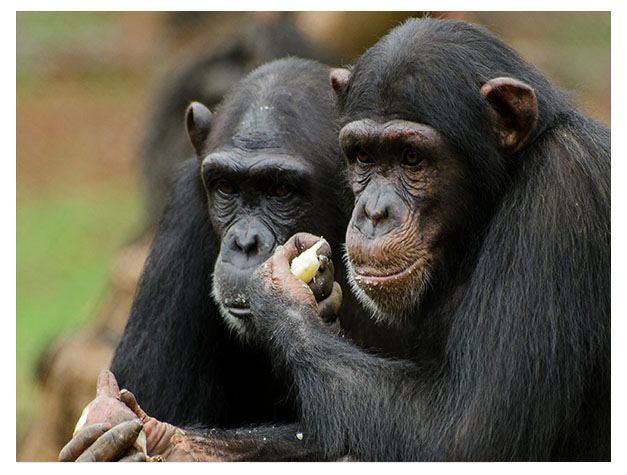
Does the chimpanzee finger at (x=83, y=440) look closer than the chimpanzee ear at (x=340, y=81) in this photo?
Yes

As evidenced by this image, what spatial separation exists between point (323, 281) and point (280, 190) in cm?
73

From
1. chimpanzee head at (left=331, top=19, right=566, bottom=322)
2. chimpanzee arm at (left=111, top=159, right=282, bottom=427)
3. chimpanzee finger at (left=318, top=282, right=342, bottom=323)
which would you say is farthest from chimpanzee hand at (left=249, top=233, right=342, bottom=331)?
chimpanzee arm at (left=111, top=159, right=282, bottom=427)

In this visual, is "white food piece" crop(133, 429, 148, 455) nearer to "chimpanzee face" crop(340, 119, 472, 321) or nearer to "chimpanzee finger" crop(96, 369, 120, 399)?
"chimpanzee finger" crop(96, 369, 120, 399)

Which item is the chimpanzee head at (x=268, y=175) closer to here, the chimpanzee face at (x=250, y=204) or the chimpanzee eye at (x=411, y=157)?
the chimpanzee face at (x=250, y=204)

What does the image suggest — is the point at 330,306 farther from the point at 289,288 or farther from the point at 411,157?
the point at 411,157

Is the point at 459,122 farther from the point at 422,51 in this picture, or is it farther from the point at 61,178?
the point at 61,178

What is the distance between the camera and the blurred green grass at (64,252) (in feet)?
44.9

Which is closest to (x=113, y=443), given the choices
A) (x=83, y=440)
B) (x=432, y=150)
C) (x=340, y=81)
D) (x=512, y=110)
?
(x=83, y=440)

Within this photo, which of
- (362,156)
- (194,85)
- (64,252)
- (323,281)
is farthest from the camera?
(64,252)

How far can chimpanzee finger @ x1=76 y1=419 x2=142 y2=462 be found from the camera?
15.0 feet

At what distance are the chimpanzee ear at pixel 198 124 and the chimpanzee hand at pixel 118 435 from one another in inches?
59.5

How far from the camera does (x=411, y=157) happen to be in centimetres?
464

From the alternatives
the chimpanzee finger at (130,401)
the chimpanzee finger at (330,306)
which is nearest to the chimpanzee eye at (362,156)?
the chimpanzee finger at (330,306)

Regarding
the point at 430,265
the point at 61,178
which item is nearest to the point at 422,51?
the point at 430,265
